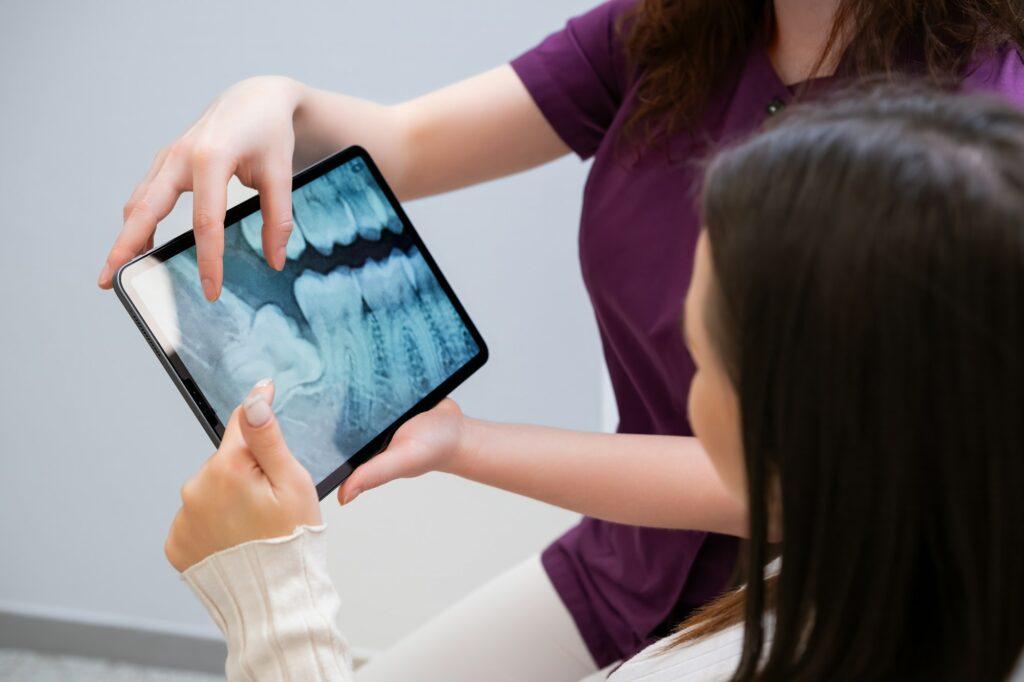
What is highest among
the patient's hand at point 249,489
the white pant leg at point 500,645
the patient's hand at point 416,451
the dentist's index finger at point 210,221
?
the dentist's index finger at point 210,221

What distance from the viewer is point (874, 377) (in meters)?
0.42

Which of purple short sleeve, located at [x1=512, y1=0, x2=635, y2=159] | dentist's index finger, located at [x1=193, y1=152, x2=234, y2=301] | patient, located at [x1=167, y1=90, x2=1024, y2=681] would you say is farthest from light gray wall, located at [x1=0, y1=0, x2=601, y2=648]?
patient, located at [x1=167, y1=90, x2=1024, y2=681]

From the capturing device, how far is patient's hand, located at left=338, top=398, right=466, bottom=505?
2.23 feet

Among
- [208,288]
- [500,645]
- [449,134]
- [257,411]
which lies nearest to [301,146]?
[449,134]

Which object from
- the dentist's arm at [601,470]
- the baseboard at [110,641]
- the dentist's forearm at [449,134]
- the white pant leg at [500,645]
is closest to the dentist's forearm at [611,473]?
the dentist's arm at [601,470]

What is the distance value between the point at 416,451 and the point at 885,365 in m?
0.38

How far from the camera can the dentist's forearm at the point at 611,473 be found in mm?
763

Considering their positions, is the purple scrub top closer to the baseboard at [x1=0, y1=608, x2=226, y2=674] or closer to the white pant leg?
the white pant leg

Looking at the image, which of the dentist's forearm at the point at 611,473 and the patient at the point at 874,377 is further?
the dentist's forearm at the point at 611,473

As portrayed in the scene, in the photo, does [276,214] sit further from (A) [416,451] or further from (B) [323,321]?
(A) [416,451]

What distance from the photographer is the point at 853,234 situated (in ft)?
1.36

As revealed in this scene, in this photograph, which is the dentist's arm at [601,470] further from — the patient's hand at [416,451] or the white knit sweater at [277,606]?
the white knit sweater at [277,606]

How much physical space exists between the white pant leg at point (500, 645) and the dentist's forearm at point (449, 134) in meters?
0.41

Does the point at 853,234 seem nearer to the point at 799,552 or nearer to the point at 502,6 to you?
the point at 799,552
